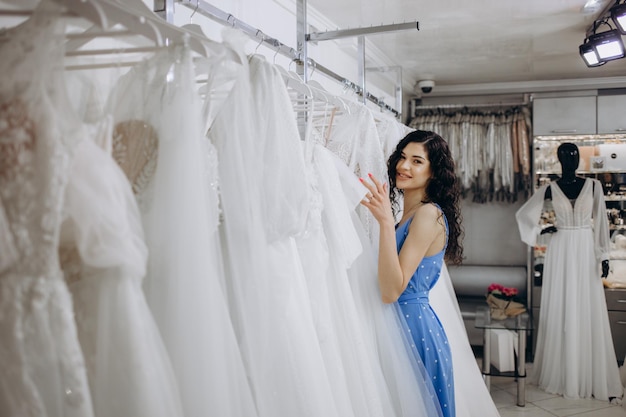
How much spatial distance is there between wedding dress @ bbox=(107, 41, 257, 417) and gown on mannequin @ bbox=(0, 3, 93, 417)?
20 centimetres

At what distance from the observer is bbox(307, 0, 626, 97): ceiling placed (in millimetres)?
3707

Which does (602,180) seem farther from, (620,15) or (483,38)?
(620,15)

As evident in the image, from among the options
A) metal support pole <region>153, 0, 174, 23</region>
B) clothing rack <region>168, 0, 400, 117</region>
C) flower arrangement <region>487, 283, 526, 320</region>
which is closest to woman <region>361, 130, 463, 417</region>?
clothing rack <region>168, 0, 400, 117</region>

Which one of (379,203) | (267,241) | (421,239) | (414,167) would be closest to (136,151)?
(267,241)

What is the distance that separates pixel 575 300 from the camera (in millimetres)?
4668

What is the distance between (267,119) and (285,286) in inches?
16.6

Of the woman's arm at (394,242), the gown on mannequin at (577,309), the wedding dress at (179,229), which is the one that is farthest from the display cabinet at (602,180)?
the wedding dress at (179,229)

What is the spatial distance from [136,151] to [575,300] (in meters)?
4.38

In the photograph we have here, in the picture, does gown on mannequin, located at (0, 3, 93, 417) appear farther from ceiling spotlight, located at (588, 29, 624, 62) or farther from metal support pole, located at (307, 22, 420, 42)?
ceiling spotlight, located at (588, 29, 624, 62)

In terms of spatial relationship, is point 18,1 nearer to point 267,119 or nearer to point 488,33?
point 267,119

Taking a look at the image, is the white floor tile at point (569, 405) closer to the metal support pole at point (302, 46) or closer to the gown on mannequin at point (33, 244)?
the metal support pole at point (302, 46)

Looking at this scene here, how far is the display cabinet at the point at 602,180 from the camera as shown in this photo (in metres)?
5.42

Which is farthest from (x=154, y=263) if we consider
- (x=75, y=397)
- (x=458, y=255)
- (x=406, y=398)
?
(x=458, y=255)

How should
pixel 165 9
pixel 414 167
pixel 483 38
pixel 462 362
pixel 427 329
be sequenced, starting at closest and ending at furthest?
pixel 165 9
pixel 427 329
pixel 414 167
pixel 462 362
pixel 483 38
